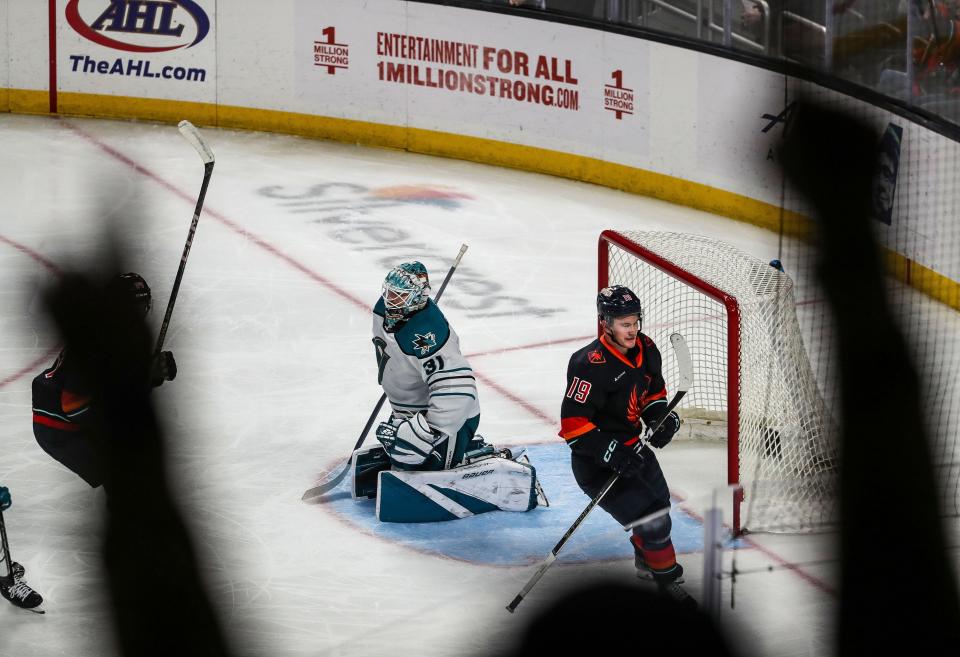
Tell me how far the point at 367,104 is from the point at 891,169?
36.9ft

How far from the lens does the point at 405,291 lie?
5.52 meters

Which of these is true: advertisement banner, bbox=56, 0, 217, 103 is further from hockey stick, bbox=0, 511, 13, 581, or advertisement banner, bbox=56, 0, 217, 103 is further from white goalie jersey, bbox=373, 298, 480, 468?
hockey stick, bbox=0, 511, 13, 581

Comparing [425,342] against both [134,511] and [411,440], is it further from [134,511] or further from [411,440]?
[134,511]

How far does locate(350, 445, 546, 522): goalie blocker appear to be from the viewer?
578 cm

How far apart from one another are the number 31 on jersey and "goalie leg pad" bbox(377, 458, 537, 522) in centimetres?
97

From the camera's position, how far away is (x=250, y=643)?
2.54 ft

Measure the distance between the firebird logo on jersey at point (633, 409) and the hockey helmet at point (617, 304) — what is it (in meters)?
0.27

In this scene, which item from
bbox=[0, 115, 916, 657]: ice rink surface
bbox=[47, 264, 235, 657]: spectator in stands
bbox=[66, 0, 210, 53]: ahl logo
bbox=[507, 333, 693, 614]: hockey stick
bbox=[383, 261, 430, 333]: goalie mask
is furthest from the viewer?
Answer: bbox=[66, 0, 210, 53]: ahl logo

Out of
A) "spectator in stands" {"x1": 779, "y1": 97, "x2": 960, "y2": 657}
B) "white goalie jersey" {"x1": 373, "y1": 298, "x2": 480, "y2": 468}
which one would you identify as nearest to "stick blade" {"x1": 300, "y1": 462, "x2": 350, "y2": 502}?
"white goalie jersey" {"x1": 373, "y1": 298, "x2": 480, "y2": 468}

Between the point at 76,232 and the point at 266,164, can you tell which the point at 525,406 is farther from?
the point at 76,232

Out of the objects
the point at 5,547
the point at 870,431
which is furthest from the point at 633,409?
the point at 870,431

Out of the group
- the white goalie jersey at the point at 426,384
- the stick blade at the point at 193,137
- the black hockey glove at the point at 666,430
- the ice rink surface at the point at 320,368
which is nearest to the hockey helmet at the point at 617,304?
the black hockey glove at the point at 666,430

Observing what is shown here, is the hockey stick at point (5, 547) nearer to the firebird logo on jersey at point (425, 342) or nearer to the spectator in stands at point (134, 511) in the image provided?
the firebird logo on jersey at point (425, 342)

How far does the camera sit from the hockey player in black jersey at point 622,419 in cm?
496
